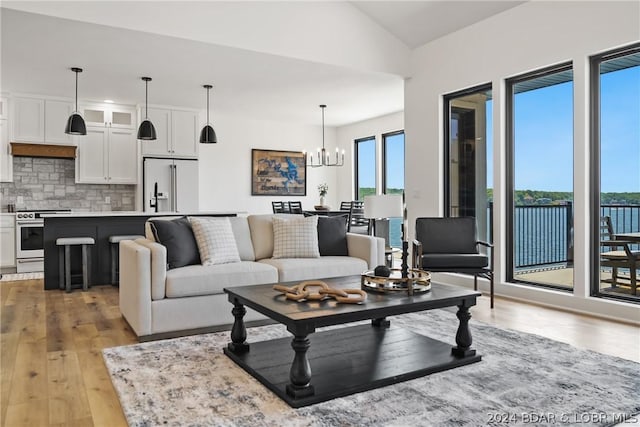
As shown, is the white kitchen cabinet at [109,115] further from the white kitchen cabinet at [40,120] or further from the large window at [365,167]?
the large window at [365,167]

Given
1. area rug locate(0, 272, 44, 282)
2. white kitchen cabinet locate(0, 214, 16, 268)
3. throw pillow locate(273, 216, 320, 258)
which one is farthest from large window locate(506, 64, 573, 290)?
white kitchen cabinet locate(0, 214, 16, 268)

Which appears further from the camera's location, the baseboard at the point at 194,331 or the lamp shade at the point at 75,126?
the lamp shade at the point at 75,126

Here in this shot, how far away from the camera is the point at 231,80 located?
6.61m

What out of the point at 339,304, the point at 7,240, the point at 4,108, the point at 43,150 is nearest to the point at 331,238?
the point at 339,304

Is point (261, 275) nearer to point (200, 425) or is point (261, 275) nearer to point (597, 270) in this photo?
point (200, 425)

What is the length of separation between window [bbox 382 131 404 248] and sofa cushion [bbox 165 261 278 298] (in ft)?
17.3

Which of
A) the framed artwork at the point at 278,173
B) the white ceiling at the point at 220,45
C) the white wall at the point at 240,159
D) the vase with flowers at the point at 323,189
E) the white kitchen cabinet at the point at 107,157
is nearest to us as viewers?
the white ceiling at the point at 220,45

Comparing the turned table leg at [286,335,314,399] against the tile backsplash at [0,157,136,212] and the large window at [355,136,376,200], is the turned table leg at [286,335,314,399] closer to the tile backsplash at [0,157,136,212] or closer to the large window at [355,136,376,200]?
the tile backsplash at [0,157,136,212]

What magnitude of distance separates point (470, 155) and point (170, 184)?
4.99 meters

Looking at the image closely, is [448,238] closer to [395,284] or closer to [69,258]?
[395,284]

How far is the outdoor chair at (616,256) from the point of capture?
4207 millimetres

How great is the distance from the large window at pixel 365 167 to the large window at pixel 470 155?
11.9 feet

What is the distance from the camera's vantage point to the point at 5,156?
7137mm

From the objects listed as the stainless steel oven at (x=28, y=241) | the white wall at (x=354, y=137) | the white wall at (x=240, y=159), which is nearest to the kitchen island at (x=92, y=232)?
the stainless steel oven at (x=28, y=241)
